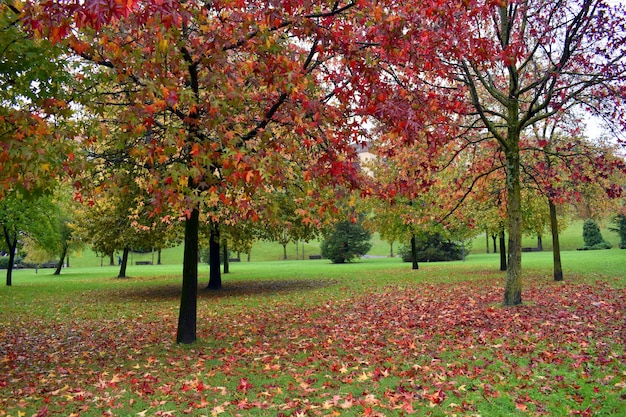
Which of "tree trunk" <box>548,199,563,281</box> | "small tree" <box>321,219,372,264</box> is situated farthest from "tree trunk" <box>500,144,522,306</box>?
"small tree" <box>321,219,372,264</box>

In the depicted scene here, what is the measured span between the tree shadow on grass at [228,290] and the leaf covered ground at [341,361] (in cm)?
531

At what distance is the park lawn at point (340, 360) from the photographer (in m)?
5.62

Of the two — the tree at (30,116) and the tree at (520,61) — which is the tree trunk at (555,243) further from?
the tree at (30,116)

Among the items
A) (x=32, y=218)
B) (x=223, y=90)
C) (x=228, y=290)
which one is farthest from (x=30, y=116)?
(x=32, y=218)

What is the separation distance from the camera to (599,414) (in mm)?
5016

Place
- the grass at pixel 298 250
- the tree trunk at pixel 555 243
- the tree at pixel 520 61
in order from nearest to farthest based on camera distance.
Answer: the tree at pixel 520 61, the tree trunk at pixel 555 243, the grass at pixel 298 250

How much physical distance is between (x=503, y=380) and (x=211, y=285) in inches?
673

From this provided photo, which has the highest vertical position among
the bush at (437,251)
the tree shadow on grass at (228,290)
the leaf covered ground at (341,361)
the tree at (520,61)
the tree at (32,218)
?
the tree at (520,61)

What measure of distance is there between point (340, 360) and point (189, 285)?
3596 millimetres

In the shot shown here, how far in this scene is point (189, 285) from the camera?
9.31 metres

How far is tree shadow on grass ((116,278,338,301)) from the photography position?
19359mm

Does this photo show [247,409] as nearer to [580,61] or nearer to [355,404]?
[355,404]

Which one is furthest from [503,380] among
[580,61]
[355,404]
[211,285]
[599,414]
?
[211,285]

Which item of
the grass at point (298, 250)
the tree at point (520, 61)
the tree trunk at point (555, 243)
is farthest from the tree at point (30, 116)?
the grass at point (298, 250)
